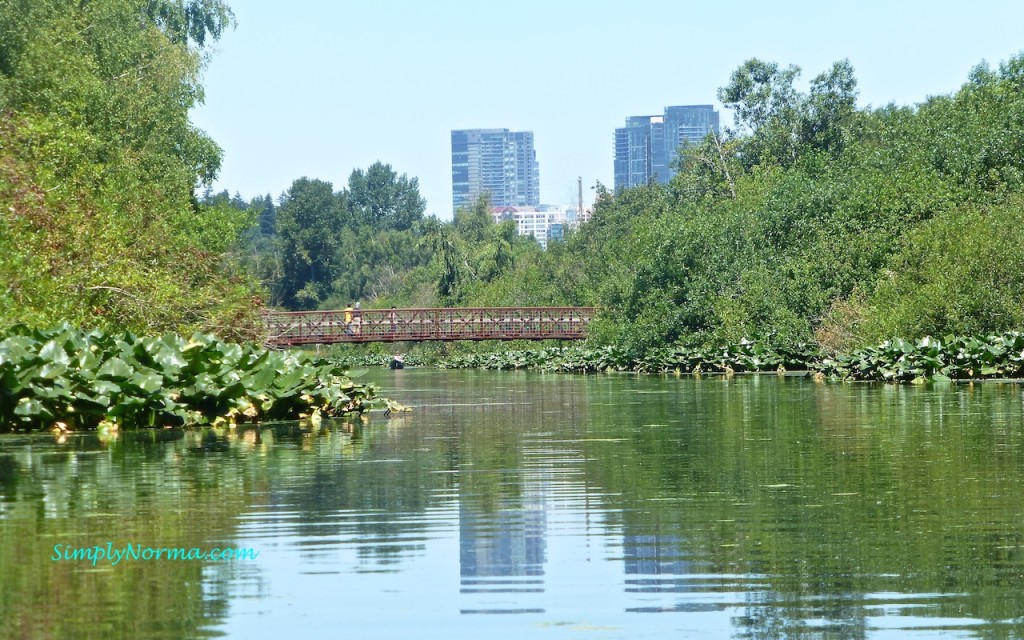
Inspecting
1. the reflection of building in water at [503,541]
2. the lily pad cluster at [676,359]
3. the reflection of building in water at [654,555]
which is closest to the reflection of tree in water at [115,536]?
the reflection of building in water at [503,541]

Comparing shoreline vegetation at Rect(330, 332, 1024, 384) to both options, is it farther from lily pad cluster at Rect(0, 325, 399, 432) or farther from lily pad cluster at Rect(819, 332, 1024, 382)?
lily pad cluster at Rect(0, 325, 399, 432)

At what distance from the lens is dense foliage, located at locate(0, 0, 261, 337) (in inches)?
1079

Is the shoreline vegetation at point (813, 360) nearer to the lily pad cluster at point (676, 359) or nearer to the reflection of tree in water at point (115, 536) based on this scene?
the lily pad cluster at point (676, 359)

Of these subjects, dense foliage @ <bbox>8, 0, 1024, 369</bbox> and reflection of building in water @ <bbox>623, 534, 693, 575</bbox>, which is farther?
dense foliage @ <bbox>8, 0, 1024, 369</bbox>

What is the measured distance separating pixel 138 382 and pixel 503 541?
12396 mm

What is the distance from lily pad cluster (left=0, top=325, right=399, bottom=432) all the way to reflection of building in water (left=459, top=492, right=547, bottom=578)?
10227mm

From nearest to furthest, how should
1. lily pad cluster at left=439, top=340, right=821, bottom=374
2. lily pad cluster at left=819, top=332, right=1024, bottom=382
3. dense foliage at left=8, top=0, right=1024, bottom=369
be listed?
dense foliage at left=8, top=0, right=1024, bottom=369
lily pad cluster at left=819, top=332, right=1024, bottom=382
lily pad cluster at left=439, top=340, right=821, bottom=374

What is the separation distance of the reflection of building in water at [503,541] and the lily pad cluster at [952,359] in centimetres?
2652

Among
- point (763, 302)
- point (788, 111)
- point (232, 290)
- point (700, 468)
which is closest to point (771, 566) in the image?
point (700, 468)

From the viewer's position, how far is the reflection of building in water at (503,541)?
8.85m

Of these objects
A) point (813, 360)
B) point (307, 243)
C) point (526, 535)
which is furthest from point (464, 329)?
point (526, 535)

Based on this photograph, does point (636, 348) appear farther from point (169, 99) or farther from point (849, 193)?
point (169, 99)

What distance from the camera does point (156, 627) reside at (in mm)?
7074

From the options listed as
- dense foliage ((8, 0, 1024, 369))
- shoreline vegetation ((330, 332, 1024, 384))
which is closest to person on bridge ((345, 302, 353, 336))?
shoreline vegetation ((330, 332, 1024, 384))
